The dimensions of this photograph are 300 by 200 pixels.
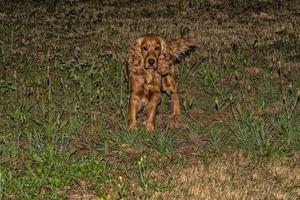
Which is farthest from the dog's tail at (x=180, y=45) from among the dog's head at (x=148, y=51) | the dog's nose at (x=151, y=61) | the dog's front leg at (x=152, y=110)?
the dog's nose at (x=151, y=61)

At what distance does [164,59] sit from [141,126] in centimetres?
86

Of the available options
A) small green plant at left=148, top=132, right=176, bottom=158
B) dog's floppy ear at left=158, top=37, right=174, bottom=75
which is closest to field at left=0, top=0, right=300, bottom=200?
small green plant at left=148, top=132, right=176, bottom=158

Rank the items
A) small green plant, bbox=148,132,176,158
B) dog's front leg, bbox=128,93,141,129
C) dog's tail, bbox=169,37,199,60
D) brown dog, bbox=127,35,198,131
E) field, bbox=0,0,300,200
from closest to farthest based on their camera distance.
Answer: field, bbox=0,0,300,200
small green plant, bbox=148,132,176,158
brown dog, bbox=127,35,198,131
dog's front leg, bbox=128,93,141,129
dog's tail, bbox=169,37,199,60

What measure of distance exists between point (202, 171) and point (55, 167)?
55.6 inches

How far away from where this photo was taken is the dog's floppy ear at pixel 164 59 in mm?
7570

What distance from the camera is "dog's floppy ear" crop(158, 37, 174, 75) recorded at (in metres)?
7.57

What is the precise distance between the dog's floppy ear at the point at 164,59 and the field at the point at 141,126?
0.60m

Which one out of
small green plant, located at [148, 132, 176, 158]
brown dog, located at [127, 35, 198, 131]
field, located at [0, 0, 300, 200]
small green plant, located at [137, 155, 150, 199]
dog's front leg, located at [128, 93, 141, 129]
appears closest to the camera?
small green plant, located at [137, 155, 150, 199]

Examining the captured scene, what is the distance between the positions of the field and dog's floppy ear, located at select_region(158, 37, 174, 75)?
0.60 metres

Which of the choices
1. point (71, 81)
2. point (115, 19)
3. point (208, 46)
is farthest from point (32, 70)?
point (115, 19)

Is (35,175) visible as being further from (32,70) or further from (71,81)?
(32,70)

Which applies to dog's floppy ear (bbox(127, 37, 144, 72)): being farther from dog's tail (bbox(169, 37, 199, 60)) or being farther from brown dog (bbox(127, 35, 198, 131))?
dog's tail (bbox(169, 37, 199, 60))

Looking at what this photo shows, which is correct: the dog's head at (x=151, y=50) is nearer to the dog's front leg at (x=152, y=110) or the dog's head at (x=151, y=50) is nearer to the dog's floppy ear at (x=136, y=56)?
the dog's floppy ear at (x=136, y=56)

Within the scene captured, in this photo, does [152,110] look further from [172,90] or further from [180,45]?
[180,45]
